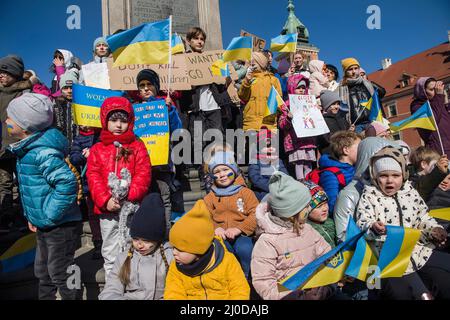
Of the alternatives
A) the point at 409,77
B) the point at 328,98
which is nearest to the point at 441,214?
the point at 328,98

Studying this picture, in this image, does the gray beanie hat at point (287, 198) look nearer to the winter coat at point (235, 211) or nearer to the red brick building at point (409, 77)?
the winter coat at point (235, 211)

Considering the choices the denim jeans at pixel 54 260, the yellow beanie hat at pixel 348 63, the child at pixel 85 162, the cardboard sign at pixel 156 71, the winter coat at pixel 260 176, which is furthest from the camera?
the yellow beanie hat at pixel 348 63

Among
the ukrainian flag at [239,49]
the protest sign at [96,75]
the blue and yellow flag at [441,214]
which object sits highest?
the ukrainian flag at [239,49]

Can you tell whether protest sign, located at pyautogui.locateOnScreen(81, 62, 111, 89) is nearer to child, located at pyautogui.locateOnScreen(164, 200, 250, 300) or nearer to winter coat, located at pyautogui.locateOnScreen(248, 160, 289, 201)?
winter coat, located at pyautogui.locateOnScreen(248, 160, 289, 201)

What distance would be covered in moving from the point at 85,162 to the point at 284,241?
272 cm

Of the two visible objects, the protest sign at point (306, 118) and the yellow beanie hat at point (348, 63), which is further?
the yellow beanie hat at point (348, 63)

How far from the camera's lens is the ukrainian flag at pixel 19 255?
9.35ft

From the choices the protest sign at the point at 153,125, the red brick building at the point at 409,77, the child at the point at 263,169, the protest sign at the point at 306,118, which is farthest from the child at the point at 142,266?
A: the red brick building at the point at 409,77

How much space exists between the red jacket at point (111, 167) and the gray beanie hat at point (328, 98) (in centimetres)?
333

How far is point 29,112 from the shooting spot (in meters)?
2.85

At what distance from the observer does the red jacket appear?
2.94 m

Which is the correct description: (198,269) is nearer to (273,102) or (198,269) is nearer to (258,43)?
(273,102)

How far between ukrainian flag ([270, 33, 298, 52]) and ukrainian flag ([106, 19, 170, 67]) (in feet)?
7.53
